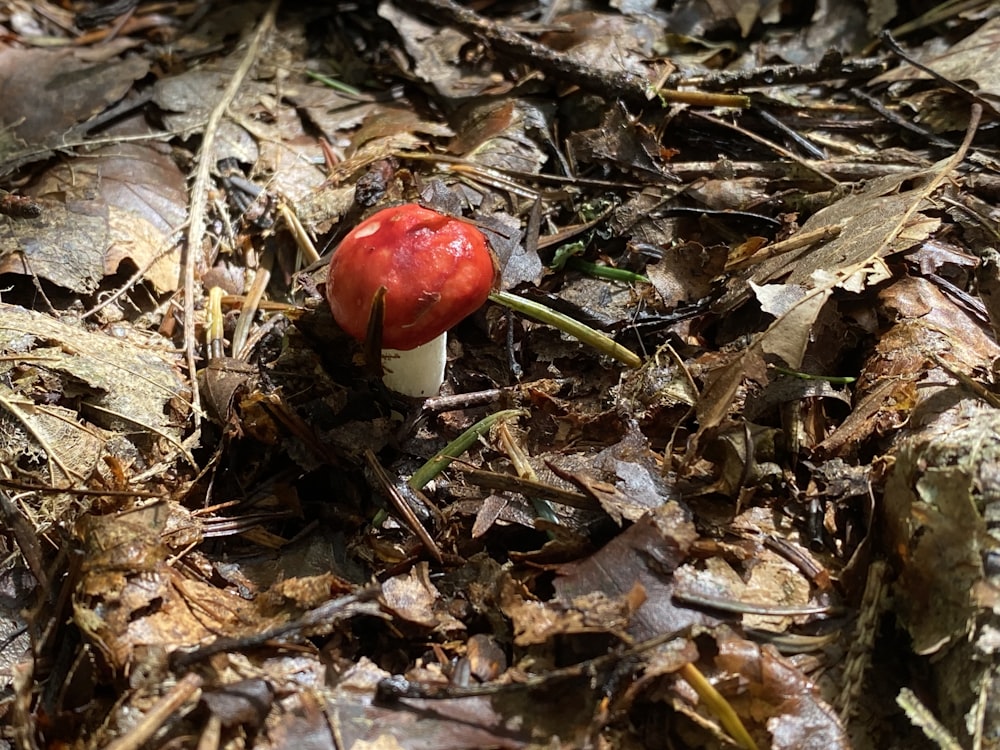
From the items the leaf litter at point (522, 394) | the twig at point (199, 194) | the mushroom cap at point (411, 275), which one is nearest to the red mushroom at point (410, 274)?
the mushroom cap at point (411, 275)

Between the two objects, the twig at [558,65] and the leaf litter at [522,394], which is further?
the twig at [558,65]

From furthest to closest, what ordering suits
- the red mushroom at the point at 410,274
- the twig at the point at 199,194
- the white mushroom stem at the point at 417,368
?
1. the twig at the point at 199,194
2. the white mushroom stem at the point at 417,368
3. the red mushroom at the point at 410,274

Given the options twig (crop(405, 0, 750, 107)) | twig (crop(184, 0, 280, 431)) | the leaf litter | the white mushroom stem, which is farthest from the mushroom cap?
twig (crop(405, 0, 750, 107))

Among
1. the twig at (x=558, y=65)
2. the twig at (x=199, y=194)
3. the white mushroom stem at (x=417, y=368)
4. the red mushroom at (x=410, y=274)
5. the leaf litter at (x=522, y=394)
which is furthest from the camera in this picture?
the twig at (x=558, y=65)

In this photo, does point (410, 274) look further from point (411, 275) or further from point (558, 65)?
point (558, 65)

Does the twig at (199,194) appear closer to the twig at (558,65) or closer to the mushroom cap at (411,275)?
the mushroom cap at (411,275)

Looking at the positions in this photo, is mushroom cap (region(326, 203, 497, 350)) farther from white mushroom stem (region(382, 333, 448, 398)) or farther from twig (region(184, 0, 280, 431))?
twig (region(184, 0, 280, 431))
